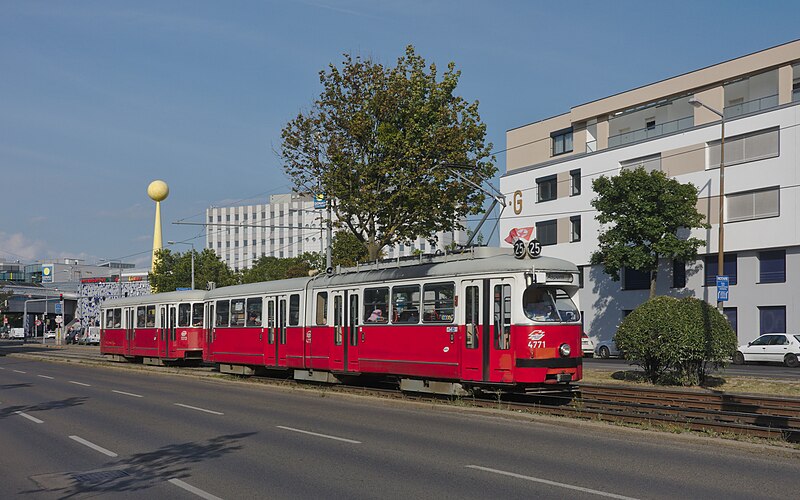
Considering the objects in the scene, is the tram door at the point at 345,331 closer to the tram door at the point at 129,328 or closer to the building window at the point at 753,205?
the tram door at the point at 129,328

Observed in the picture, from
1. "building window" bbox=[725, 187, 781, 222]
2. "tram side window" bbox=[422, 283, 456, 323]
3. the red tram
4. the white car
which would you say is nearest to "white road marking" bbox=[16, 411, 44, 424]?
the red tram

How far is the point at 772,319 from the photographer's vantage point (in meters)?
41.7

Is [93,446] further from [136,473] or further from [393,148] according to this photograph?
[393,148]

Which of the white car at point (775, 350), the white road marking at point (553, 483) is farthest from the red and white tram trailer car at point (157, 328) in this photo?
the white car at point (775, 350)

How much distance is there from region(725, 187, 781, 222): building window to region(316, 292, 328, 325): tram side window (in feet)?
89.8

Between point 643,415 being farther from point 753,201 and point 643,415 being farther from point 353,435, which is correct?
point 753,201

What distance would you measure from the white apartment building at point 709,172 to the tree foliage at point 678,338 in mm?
21941

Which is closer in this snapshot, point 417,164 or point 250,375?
point 417,164

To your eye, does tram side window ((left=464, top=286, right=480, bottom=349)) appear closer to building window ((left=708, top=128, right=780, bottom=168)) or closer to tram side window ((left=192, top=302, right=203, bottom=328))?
tram side window ((left=192, top=302, right=203, bottom=328))

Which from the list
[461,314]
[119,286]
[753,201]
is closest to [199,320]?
[461,314]

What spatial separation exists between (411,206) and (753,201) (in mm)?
23067

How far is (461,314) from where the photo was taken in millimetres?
17844

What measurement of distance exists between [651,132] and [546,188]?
29.4ft

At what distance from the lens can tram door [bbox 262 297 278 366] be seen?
25.1 meters
